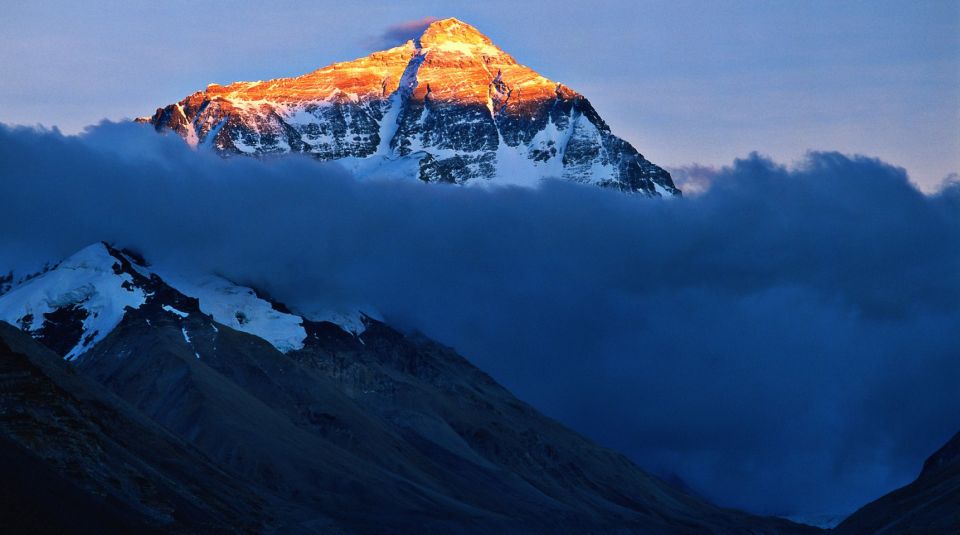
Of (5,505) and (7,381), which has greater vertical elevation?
(7,381)

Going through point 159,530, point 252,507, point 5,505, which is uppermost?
point 252,507

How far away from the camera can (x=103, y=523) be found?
414 ft

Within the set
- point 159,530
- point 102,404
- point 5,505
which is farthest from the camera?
point 102,404

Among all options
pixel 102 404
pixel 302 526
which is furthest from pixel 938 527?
pixel 102 404

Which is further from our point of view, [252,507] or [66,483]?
[252,507]

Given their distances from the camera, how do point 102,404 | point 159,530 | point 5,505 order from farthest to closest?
point 102,404, point 159,530, point 5,505

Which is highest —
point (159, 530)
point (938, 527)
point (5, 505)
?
point (938, 527)

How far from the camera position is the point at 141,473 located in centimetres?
15838

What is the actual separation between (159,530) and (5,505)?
2751 cm

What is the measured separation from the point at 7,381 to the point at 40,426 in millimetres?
7575

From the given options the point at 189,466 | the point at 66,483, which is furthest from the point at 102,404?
the point at 66,483

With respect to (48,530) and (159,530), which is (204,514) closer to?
(159,530)

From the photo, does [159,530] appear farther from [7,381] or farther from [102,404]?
[102,404]

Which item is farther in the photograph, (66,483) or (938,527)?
(938,527)
